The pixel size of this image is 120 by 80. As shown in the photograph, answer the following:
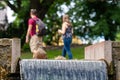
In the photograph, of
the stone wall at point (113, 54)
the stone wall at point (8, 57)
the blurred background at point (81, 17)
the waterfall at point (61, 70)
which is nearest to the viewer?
the waterfall at point (61, 70)

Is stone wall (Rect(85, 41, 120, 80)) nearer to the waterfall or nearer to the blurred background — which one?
the waterfall

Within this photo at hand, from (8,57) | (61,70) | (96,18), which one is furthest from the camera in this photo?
(96,18)

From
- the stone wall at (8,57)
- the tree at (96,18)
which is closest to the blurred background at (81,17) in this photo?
the tree at (96,18)

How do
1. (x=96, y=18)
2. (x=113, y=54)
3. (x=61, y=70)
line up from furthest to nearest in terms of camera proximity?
1. (x=96, y=18)
2. (x=113, y=54)
3. (x=61, y=70)

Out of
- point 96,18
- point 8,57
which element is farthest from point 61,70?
point 96,18

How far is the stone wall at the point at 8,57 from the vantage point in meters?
14.8

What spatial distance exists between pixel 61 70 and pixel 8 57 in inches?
52.1

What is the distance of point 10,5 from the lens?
3028 centimetres

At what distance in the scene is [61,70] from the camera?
48.4ft

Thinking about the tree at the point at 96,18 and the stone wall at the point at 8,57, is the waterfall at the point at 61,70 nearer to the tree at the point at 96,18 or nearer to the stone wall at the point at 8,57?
the stone wall at the point at 8,57

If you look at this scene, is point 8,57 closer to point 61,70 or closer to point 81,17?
point 61,70

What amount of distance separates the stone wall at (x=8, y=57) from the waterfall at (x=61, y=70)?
25cm

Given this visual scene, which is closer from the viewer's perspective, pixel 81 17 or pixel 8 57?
pixel 8 57

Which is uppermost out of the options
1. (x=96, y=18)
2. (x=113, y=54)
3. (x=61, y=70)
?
(x=96, y=18)
